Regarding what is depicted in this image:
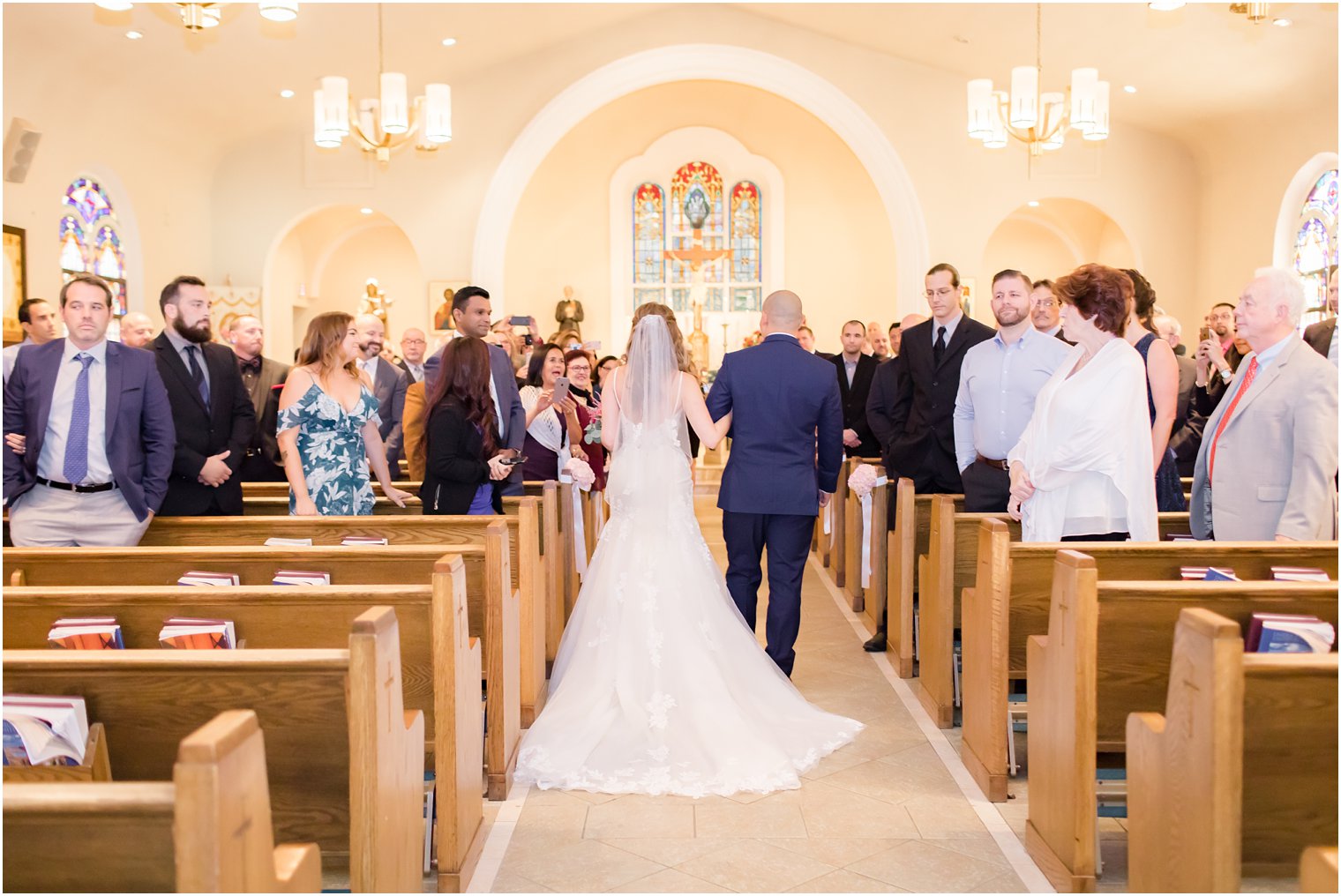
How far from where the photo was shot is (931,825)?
3104 mm

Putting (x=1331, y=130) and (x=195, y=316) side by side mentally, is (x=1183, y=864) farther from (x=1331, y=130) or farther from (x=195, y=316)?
(x=1331, y=130)

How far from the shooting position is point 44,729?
2.00 metres

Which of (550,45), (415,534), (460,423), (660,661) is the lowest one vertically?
(660,661)

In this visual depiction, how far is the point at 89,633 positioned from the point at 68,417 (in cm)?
140

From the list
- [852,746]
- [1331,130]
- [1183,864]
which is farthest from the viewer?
[1331,130]

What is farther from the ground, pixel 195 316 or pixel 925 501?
pixel 195 316

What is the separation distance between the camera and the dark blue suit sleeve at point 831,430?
420 centimetres

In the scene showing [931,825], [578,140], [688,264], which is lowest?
[931,825]

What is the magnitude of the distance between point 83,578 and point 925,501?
10.7 ft

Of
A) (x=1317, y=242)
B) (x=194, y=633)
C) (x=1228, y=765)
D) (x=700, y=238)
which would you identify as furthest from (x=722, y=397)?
(x=700, y=238)

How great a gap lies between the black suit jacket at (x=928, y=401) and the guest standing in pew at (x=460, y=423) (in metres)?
1.93

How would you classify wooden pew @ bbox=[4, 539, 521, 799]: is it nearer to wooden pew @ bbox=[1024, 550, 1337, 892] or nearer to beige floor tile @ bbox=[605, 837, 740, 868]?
beige floor tile @ bbox=[605, 837, 740, 868]

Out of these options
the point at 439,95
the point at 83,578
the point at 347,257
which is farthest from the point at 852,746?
the point at 347,257

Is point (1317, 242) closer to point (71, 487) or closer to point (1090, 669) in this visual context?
point (1090, 669)
